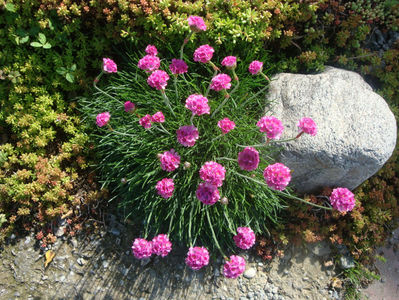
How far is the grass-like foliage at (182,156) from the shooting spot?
3074mm

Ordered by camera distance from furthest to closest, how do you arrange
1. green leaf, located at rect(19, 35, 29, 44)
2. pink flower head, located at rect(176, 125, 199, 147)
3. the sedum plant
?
green leaf, located at rect(19, 35, 29, 44)
the sedum plant
pink flower head, located at rect(176, 125, 199, 147)

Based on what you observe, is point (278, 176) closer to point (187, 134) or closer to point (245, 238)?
point (245, 238)

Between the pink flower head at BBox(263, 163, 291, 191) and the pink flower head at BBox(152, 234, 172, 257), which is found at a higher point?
the pink flower head at BBox(263, 163, 291, 191)

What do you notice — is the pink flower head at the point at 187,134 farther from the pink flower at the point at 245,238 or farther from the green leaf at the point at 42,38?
the green leaf at the point at 42,38

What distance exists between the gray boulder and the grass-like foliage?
27 centimetres

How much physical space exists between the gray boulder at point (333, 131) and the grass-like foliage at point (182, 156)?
266 millimetres

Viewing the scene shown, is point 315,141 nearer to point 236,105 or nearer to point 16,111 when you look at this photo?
point 236,105

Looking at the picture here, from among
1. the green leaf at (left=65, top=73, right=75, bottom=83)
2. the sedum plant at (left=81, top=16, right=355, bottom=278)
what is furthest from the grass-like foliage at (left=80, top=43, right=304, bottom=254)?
the green leaf at (left=65, top=73, right=75, bottom=83)

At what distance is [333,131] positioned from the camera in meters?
3.04

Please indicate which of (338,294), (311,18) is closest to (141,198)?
(338,294)

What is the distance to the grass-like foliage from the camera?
307 centimetres

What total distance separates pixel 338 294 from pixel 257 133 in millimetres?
2044

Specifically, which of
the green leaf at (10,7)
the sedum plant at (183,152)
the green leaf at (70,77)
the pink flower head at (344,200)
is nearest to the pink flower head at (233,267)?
the sedum plant at (183,152)

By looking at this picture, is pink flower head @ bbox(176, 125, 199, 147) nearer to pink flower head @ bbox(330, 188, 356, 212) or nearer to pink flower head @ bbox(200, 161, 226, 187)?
pink flower head @ bbox(200, 161, 226, 187)
